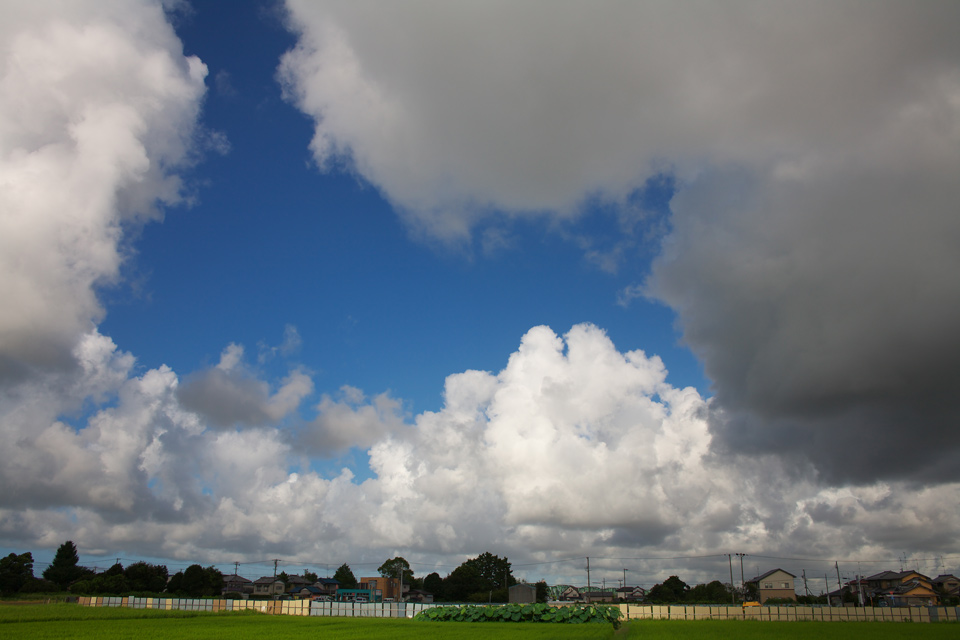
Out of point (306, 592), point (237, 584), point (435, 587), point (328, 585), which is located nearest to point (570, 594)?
point (435, 587)

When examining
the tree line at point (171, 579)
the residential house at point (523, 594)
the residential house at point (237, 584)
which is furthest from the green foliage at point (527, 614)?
the residential house at point (237, 584)

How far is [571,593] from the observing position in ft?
533

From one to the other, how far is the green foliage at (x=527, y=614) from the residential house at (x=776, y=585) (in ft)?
277

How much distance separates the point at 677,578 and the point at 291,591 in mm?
105558

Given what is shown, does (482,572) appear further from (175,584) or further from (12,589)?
(12,589)

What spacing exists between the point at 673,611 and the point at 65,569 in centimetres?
14088

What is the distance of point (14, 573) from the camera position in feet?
371

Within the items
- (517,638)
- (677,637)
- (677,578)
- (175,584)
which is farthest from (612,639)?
(677,578)

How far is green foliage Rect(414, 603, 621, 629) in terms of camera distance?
190 ft

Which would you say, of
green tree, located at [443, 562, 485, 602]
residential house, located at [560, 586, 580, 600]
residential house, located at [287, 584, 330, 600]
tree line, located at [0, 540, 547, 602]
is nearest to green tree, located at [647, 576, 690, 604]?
residential house, located at [560, 586, 580, 600]

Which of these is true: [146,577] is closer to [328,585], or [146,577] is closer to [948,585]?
[328,585]

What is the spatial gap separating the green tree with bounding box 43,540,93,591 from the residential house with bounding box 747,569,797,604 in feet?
499

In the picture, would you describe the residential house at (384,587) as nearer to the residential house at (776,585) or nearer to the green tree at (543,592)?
the green tree at (543,592)

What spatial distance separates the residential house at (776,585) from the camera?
126 metres
